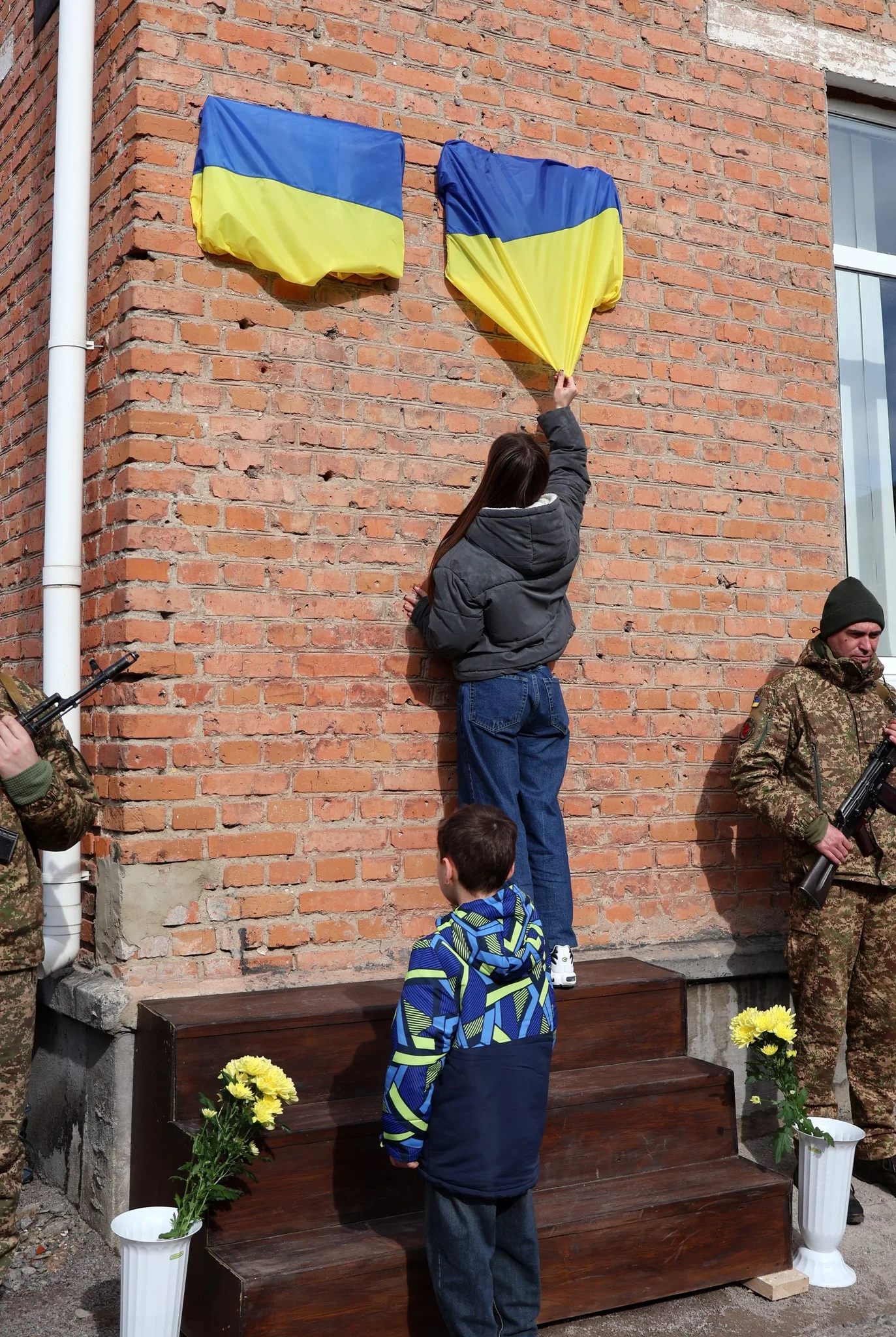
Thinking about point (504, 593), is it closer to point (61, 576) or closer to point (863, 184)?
point (61, 576)

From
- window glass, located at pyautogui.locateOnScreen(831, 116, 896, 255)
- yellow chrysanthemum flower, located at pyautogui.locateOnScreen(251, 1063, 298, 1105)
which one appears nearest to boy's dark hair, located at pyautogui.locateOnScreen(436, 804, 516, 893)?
yellow chrysanthemum flower, located at pyautogui.locateOnScreen(251, 1063, 298, 1105)

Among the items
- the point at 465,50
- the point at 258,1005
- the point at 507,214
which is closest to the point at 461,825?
the point at 258,1005

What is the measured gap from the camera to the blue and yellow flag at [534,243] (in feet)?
14.5

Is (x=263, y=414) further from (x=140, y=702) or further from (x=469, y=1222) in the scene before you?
(x=469, y=1222)

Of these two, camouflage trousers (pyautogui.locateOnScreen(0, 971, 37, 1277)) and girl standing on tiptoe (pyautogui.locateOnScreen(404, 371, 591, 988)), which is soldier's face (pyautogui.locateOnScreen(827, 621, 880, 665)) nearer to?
girl standing on tiptoe (pyautogui.locateOnScreen(404, 371, 591, 988))

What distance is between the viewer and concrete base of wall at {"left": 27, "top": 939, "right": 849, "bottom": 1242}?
3635 mm

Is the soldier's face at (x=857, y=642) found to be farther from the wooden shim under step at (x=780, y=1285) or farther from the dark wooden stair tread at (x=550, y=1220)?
the wooden shim under step at (x=780, y=1285)

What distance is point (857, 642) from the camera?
448cm

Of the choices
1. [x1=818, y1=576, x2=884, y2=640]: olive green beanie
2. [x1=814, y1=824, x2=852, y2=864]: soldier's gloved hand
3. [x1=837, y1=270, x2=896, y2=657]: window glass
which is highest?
[x1=837, y1=270, x2=896, y2=657]: window glass

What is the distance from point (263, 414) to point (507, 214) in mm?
1231

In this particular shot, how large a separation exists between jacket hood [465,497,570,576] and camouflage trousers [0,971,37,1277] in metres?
1.94

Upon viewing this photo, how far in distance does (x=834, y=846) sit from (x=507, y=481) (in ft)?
5.66

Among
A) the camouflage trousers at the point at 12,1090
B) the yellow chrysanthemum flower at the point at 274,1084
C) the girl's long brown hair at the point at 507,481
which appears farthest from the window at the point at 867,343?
the camouflage trousers at the point at 12,1090

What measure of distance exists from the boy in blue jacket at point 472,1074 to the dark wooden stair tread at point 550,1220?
315 millimetres
